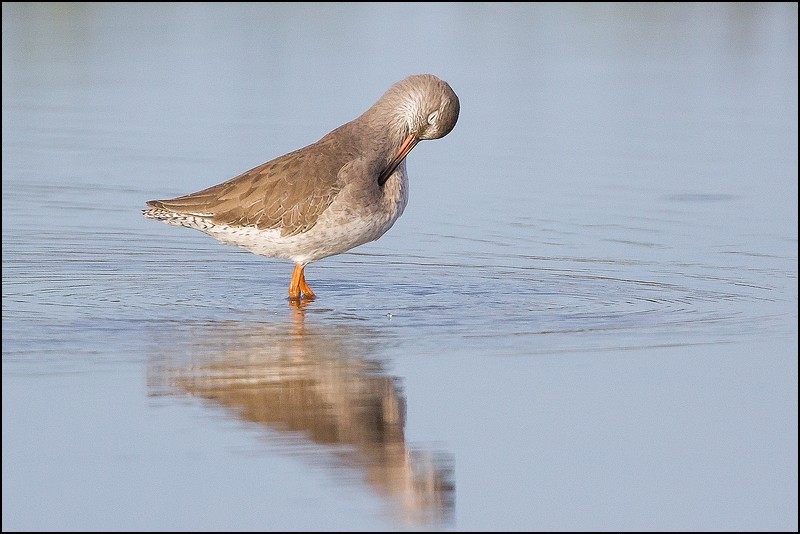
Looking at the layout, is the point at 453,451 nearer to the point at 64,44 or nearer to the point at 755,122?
the point at 755,122

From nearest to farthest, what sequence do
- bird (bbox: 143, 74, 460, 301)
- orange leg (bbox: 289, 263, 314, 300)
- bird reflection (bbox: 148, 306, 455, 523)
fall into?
1. bird reflection (bbox: 148, 306, 455, 523)
2. bird (bbox: 143, 74, 460, 301)
3. orange leg (bbox: 289, 263, 314, 300)

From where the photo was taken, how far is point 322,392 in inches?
316

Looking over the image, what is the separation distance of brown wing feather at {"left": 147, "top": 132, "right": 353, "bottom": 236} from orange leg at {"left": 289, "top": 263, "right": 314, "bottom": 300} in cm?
29

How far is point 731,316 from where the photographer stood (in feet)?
32.8

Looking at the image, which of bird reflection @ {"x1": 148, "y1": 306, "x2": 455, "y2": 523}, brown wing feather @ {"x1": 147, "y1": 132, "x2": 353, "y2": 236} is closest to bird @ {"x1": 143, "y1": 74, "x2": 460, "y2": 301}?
brown wing feather @ {"x1": 147, "y1": 132, "x2": 353, "y2": 236}

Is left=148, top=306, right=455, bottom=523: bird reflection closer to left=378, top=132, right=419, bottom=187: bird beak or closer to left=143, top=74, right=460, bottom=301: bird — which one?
left=143, top=74, right=460, bottom=301: bird

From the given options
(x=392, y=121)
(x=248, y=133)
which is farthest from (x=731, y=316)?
(x=248, y=133)

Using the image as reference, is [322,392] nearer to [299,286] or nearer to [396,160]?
[299,286]

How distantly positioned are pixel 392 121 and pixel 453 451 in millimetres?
4238

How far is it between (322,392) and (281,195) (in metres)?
2.98

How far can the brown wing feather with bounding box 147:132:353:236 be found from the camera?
34.9ft

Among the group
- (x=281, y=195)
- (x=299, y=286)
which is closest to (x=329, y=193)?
(x=281, y=195)

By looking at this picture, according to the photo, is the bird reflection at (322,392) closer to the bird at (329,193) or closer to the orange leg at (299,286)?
the orange leg at (299,286)

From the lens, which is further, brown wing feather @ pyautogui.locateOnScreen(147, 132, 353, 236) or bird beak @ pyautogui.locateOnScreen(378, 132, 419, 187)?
bird beak @ pyautogui.locateOnScreen(378, 132, 419, 187)
